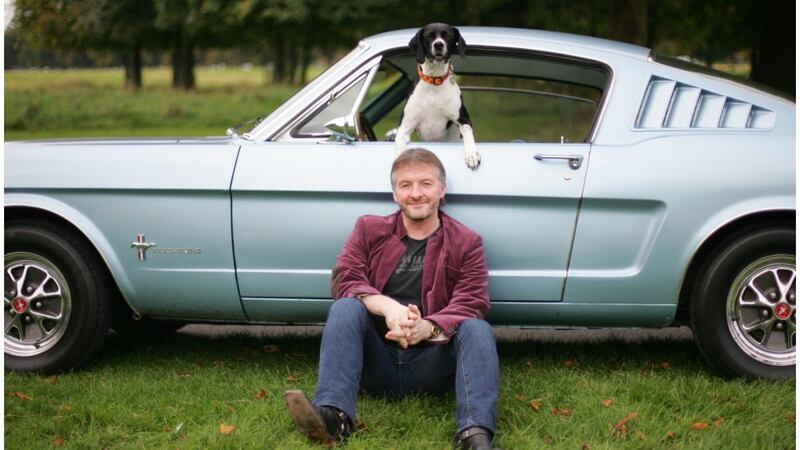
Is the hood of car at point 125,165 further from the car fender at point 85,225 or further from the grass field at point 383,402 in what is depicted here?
the grass field at point 383,402

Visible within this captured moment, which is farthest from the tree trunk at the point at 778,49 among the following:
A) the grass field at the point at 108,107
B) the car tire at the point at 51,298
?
the car tire at the point at 51,298

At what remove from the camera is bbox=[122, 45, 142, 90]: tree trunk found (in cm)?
2972

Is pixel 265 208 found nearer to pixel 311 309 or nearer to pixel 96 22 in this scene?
pixel 311 309

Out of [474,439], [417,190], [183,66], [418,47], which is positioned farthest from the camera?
[183,66]

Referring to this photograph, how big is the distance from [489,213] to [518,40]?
0.84 meters

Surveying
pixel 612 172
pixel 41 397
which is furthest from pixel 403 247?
pixel 41 397

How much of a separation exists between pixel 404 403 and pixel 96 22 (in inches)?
976

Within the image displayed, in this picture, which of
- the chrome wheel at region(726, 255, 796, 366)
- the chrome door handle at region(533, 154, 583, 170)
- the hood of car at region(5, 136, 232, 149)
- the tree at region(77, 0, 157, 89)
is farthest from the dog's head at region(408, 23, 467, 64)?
the tree at region(77, 0, 157, 89)

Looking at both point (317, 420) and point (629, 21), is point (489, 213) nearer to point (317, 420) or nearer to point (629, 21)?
point (317, 420)

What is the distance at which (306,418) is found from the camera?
3.51 metres

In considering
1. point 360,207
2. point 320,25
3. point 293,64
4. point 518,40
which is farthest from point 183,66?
point 360,207

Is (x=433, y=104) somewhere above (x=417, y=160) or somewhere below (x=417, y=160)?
above

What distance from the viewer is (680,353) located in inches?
199

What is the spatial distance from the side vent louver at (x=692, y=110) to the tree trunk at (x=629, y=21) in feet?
36.4
